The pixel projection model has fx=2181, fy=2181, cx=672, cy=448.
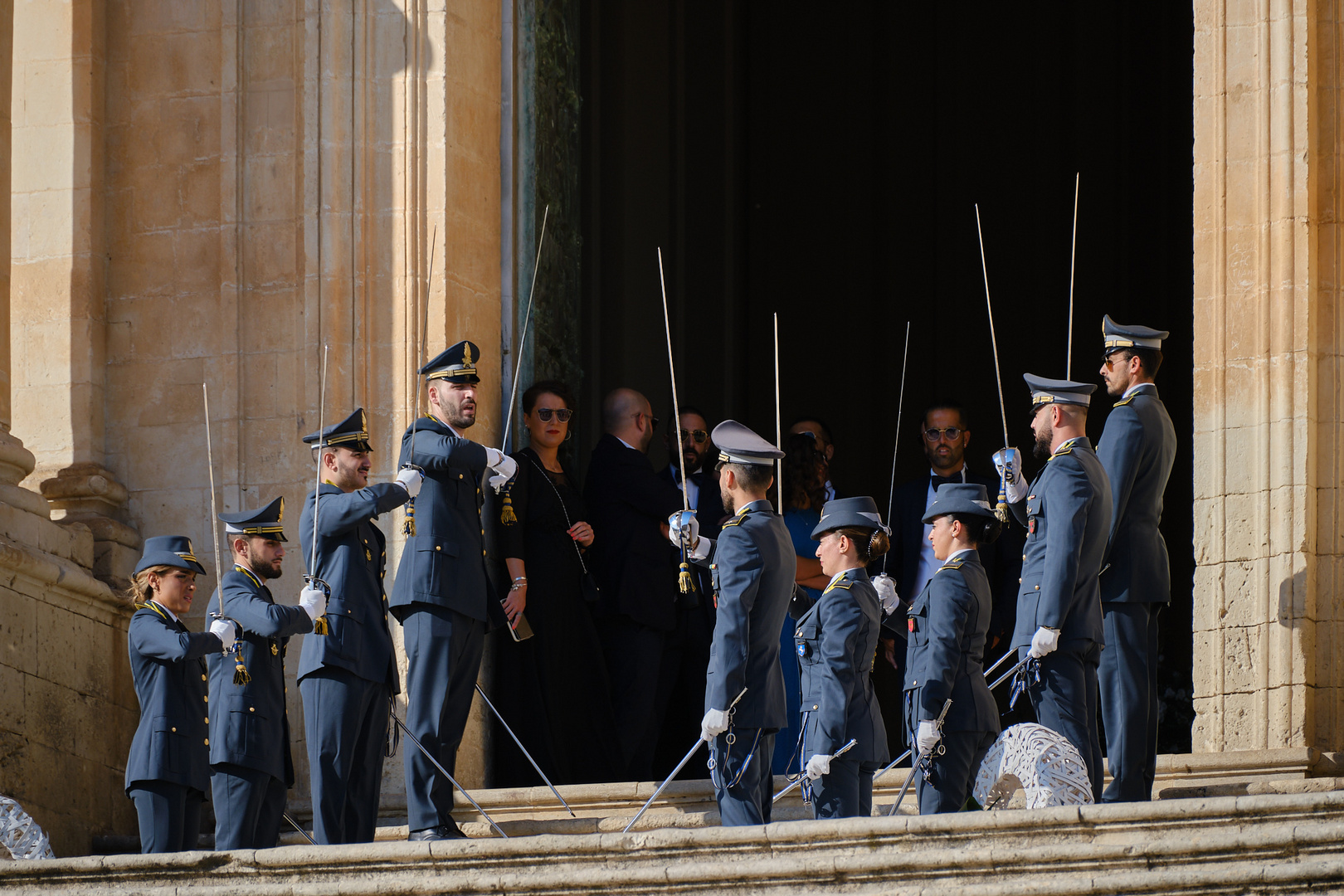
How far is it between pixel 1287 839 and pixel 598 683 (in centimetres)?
465

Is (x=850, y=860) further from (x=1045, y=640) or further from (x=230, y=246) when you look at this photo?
(x=230, y=246)

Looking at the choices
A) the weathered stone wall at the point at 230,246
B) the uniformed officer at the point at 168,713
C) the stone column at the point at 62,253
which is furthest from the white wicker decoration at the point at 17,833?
the stone column at the point at 62,253

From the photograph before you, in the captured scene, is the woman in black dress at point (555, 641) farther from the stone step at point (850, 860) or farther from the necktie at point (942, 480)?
the stone step at point (850, 860)

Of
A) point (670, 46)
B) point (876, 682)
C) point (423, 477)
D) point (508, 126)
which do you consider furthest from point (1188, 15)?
point (423, 477)

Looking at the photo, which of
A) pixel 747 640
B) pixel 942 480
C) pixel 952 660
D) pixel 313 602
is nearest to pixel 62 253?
pixel 313 602

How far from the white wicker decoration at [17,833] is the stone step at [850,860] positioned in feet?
3.05

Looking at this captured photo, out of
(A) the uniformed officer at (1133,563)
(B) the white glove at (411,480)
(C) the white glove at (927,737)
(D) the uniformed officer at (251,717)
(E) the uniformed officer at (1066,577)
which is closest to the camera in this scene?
(C) the white glove at (927,737)

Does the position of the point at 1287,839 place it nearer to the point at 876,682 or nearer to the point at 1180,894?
the point at 1180,894

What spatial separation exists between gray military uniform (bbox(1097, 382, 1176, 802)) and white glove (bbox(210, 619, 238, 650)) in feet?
10.3

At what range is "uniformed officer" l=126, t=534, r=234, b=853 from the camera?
786 cm

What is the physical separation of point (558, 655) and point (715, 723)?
2.38 metres

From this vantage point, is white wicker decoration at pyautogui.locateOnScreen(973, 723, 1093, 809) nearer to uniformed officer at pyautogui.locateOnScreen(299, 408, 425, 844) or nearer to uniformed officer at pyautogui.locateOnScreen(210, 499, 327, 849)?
uniformed officer at pyautogui.locateOnScreen(299, 408, 425, 844)

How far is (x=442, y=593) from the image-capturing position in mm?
8344

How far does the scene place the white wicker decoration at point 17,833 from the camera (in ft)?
24.4
